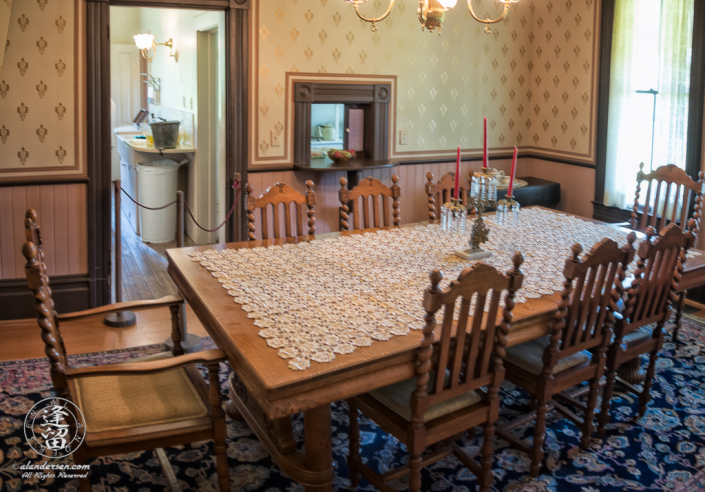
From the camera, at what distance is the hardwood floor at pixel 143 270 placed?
16.2 ft

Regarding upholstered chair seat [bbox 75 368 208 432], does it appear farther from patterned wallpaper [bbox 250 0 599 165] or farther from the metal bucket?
the metal bucket

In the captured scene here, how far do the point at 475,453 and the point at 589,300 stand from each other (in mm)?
852

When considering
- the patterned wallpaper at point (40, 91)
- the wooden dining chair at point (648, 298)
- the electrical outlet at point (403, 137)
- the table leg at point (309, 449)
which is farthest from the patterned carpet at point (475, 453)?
the electrical outlet at point (403, 137)

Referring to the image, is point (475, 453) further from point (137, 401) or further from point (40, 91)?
point (40, 91)

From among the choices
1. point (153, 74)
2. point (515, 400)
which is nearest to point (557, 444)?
point (515, 400)

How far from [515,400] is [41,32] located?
3617 mm

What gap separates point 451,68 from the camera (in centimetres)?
545

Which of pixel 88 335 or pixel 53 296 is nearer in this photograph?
pixel 88 335

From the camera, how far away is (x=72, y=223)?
431 centimetres

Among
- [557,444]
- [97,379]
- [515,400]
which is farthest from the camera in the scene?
[515,400]

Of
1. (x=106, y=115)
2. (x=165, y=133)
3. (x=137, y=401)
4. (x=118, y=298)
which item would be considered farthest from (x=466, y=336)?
(x=165, y=133)

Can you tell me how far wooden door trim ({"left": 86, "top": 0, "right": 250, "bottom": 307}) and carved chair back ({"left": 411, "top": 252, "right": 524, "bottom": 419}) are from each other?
2896 mm

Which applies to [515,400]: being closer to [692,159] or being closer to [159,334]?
[159,334]

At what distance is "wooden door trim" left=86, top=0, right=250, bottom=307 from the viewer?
13.6 ft
